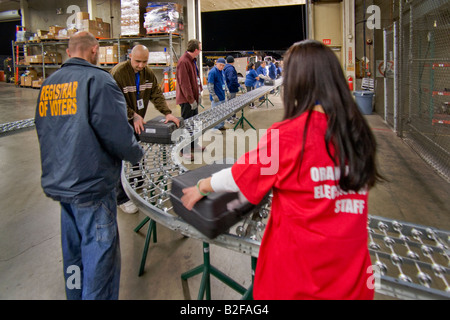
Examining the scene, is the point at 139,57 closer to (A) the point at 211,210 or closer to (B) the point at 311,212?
(A) the point at 211,210

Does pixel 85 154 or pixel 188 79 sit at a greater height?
pixel 188 79

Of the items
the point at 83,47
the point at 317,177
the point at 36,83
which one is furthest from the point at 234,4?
the point at 317,177

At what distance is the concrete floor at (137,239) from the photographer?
7.59ft

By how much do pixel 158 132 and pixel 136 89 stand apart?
0.77 meters

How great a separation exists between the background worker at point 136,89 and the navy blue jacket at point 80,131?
1.37 meters

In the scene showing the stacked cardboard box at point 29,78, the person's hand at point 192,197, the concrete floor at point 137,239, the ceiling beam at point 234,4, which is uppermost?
the ceiling beam at point 234,4

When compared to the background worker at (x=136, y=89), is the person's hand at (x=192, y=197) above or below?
below

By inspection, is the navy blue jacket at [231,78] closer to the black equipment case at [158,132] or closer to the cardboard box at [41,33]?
the black equipment case at [158,132]

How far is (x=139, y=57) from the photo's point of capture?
3.20 metres

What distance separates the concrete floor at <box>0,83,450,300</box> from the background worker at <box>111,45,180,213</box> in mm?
258

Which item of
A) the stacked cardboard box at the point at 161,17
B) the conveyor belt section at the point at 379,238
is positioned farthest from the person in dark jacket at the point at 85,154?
the stacked cardboard box at the point at 161,17

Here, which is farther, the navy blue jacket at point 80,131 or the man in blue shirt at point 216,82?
the man in blue shirt at point 216,82

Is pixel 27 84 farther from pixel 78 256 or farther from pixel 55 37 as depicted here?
pixel 78 256
